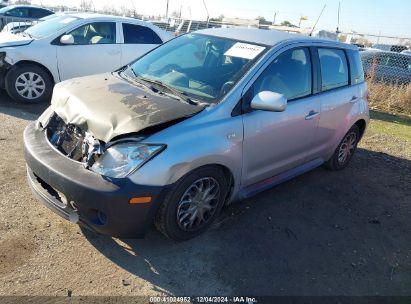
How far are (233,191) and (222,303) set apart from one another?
42.2 inches

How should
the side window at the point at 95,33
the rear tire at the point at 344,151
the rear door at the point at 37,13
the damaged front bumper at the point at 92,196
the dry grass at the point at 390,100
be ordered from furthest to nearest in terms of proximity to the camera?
1. the rear door at the point at 37,13
2. the dry grass at the point at 390,100
3. the side window at the point at 95,33
4. the rear tire at the point at 344,151
5. the damaged front bumper at the point at 92,196

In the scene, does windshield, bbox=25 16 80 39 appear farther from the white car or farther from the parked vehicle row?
the parked vehicle row

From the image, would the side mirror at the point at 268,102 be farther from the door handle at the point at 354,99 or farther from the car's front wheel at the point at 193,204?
the door handle at the point at 354,99

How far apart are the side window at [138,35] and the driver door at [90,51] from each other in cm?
21

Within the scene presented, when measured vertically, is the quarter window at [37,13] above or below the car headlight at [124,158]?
above

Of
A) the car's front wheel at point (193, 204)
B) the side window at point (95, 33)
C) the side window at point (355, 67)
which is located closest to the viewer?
the car's front wheel at point (193, 204)

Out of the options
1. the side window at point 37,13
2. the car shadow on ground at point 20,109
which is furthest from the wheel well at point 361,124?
the side window at point 37,13

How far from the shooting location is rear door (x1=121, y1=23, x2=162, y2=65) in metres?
7.95

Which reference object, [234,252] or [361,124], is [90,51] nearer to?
[361,124]

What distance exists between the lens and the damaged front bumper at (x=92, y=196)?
2.72 meters

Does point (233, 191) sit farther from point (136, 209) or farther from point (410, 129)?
point (410, 129)

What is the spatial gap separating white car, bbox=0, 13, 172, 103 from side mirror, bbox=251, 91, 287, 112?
5.05 m

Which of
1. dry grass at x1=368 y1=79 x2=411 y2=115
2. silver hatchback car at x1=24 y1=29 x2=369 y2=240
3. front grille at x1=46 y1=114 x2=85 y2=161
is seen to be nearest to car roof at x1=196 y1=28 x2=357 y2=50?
silver hatchback car at x1=24 y1=29 x2=369 y2=240

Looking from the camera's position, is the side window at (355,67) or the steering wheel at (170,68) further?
the side window at (355,67)
